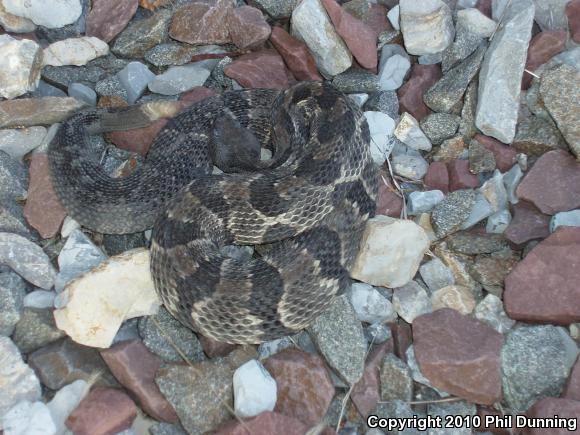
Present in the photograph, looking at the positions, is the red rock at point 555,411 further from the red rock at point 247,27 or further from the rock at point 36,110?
the rock at point 36,110

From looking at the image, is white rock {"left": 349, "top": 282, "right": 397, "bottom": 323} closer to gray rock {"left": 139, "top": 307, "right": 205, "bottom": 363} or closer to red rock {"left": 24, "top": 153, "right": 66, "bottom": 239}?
gray rock {"left": 139, "top": 307, "right": 205, "bottom": 363}

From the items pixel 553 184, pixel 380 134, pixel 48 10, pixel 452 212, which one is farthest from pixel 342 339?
pixel 48 10

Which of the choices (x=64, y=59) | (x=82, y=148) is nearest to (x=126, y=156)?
(x=82, y=148)

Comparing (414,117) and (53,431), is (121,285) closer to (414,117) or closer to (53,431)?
(53,431)

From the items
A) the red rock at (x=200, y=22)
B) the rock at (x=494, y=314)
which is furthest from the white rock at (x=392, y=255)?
the red rock at (x=200, y=22)

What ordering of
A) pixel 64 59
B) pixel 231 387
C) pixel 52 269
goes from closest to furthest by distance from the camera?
pixel 231 387
pixel 52 269
pixel 64 59

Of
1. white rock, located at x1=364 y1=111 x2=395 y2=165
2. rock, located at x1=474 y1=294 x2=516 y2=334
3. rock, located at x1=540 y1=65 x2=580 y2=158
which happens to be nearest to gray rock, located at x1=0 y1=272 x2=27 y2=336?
white rock, located at x1=364 y1=111 x2=395 y2=165
